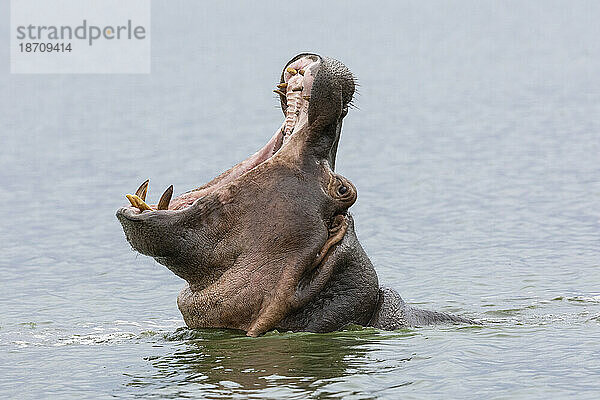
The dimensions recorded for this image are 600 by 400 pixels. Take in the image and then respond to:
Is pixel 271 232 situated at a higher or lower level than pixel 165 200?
lower

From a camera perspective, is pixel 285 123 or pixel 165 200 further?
pixel 285 123

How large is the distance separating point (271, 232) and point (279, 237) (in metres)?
0.07

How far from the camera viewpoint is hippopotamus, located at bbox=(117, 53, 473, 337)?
8.38 m

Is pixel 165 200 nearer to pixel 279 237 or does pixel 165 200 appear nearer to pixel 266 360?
pixel 279 237

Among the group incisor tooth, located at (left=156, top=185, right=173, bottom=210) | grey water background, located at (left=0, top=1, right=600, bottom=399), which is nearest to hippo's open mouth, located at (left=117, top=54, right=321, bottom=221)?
incisor tooth, located at (left=156, top=185, right=173, bottom=210)

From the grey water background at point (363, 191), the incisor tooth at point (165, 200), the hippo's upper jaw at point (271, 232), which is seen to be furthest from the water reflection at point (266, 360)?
the incisor tooth at point (165, 200)

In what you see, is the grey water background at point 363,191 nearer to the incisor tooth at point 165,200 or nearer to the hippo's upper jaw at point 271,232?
the hippo's upper jaw at point 271,232

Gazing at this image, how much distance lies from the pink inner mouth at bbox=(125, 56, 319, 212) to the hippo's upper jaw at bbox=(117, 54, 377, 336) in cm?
6

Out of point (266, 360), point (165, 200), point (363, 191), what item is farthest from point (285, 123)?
point (363, 191)

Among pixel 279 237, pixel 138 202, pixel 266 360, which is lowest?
pixel 266 360

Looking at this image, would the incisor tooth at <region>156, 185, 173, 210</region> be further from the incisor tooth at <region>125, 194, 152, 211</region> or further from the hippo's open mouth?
the incisor tooth at <region>125, 194, 152, 211</region>

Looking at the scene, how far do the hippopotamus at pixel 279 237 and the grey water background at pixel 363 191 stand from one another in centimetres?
22

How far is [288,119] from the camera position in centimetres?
894

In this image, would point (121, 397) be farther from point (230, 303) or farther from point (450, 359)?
point (450, 359)
